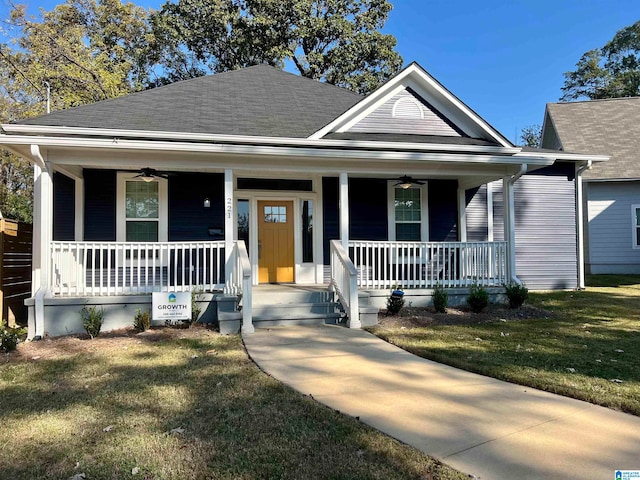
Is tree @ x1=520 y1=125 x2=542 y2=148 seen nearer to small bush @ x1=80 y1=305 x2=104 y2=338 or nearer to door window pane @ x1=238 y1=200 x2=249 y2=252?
door window pane @ x1=238 y1=200 x2=249 y2=252

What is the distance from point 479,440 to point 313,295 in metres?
4.97

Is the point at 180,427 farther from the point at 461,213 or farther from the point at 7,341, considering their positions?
the point at 461,213

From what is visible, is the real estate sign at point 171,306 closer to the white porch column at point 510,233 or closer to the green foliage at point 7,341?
the green foliage at point 7,341

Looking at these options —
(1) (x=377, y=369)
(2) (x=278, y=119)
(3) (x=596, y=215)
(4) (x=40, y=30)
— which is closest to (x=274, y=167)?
(2) (x=278, y=119)

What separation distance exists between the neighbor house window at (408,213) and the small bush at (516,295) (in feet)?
8.71

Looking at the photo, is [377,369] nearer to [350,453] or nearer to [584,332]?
[350,453]

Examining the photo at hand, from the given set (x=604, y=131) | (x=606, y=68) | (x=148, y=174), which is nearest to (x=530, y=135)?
(x=606, y=68)

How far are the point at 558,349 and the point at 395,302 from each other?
278 cm

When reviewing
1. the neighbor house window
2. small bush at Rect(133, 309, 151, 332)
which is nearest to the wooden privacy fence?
small bush at Rect(133, 309, 151, 332)

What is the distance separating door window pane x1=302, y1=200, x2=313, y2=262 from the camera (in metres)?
9.70

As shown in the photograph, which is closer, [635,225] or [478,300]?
[478,300]

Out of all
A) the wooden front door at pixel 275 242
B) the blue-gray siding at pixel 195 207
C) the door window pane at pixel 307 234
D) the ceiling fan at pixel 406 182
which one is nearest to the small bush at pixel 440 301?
the ceiling fan at pixel 406 182

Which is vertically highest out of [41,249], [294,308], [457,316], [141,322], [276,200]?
[276,200]

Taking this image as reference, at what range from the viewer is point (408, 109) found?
947 centimetres
